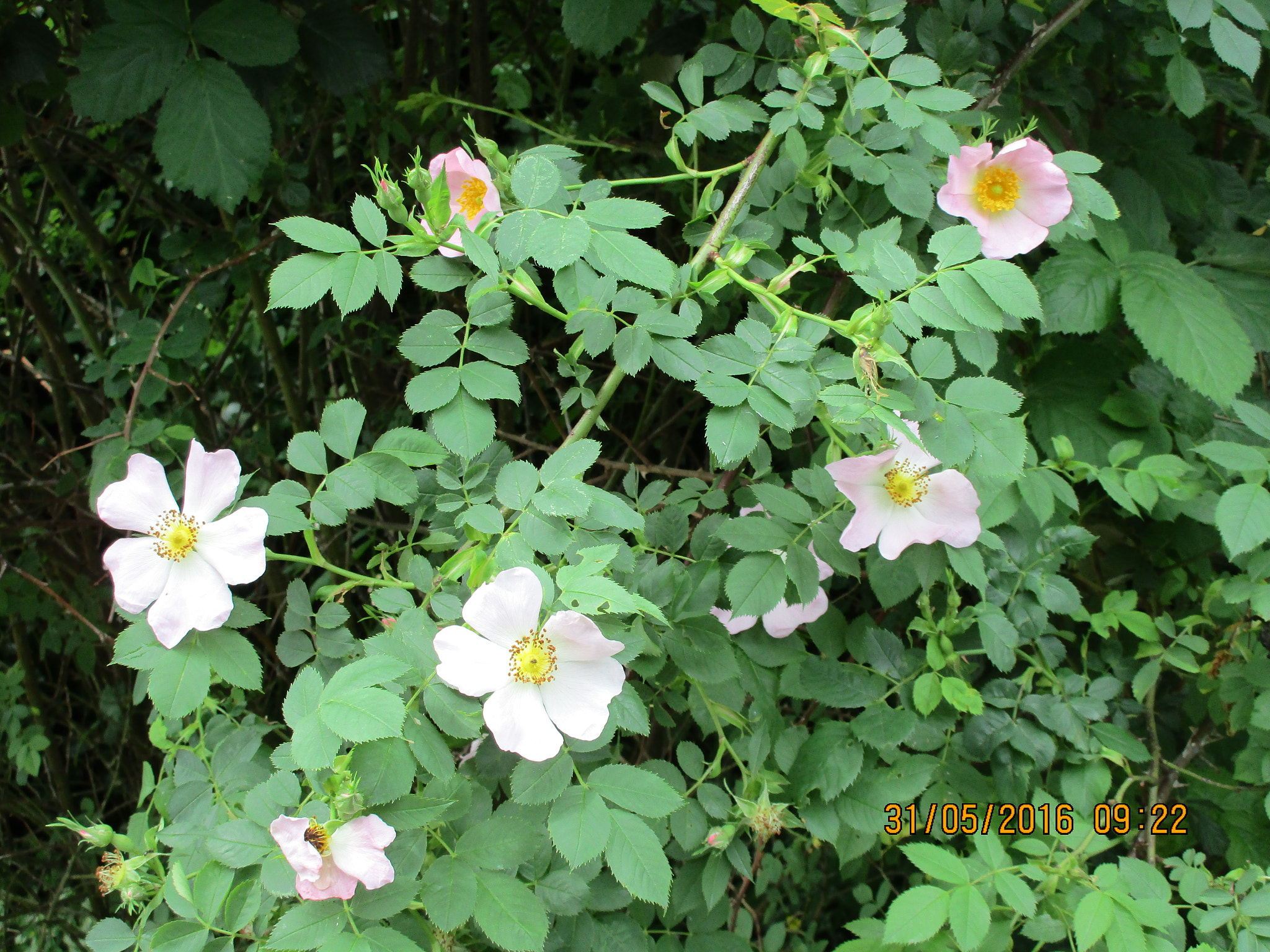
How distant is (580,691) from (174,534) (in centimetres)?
38

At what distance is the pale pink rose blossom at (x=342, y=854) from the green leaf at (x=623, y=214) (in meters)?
0.54

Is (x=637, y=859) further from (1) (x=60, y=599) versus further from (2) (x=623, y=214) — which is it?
(1) (x=60, y=599)

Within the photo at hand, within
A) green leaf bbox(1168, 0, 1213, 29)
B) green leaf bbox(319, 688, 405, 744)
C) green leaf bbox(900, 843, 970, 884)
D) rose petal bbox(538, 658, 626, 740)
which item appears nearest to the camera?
green leaf bbox(319, 688, 405, 744)

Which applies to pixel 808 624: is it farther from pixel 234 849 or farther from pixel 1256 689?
pixel 234 849

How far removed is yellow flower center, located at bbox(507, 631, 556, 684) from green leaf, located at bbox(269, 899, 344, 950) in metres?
0.22

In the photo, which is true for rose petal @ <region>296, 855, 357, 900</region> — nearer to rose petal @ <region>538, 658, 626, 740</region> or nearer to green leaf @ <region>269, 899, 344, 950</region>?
green leaf @ <region>269, 899, 344, 950</region>

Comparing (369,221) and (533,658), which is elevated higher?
(369,221)

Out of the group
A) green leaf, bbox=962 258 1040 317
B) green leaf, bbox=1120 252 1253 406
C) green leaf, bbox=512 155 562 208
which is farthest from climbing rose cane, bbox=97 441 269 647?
green leaf, bbox=1120 252 1253 406

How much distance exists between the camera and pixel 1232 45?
1127 mm

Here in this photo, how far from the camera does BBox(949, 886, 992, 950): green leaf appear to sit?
927mm

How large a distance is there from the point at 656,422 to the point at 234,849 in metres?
1.25

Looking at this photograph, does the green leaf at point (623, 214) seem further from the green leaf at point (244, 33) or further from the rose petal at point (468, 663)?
the green leaf at point (244, 33)
